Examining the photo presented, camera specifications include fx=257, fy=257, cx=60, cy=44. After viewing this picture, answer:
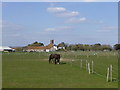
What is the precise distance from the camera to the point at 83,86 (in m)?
12.1

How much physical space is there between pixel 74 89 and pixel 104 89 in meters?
1.34

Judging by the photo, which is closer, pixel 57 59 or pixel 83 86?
pixel 83 86

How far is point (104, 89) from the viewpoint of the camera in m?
11.4

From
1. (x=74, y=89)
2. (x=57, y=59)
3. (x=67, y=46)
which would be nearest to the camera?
(x=74, y=89)

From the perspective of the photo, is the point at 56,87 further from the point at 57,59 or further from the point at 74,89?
the point at 57,59

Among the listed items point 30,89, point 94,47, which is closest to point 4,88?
point 30,89

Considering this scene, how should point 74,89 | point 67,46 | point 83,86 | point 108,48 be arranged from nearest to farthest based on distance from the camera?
point 74,89
point 83,86
point 108,48
point 67,46

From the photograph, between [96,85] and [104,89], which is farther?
[96,85]

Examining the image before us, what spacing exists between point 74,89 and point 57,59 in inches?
770

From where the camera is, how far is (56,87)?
11.8 metres

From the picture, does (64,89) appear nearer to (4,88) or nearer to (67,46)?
(4,88)

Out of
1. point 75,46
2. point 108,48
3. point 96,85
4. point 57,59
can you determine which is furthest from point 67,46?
point 96,85

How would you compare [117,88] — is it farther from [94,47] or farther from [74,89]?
[94,47]

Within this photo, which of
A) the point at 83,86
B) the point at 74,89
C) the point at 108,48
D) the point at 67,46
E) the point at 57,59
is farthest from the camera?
the point at 67,46
